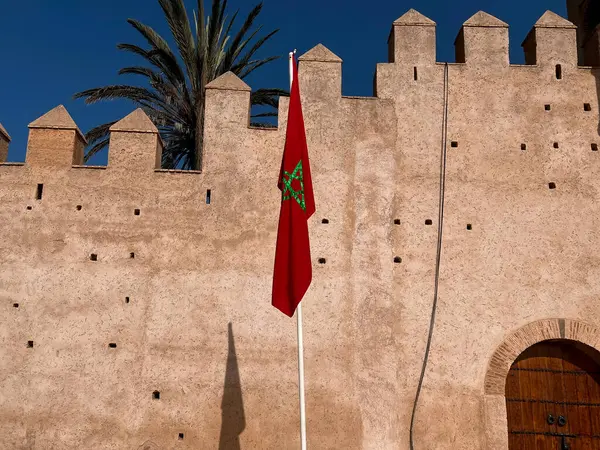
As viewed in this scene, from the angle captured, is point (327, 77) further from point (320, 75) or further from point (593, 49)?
point (593, 49)

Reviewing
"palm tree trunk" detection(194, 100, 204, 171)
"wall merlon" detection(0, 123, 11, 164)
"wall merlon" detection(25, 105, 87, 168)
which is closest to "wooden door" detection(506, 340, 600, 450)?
"wall merlon" detection(25, 105, 87, 168)

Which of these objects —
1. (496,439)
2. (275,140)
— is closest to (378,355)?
(496,439)

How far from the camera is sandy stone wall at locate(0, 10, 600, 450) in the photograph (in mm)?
7660

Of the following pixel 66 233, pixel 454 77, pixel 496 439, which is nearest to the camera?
pixel 496 439

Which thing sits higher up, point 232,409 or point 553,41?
point 553,41

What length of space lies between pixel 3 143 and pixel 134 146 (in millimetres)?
1939

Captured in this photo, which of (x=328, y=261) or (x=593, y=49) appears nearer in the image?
(x=328, y=261)

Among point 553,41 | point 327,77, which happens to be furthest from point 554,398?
point 327,77

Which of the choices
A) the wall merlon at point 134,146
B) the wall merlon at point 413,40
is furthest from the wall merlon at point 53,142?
the wall merlon at point 413,40

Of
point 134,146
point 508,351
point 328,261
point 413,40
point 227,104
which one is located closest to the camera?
point 508,351

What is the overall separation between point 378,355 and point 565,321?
2.36 m

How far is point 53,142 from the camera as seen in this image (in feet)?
28.1

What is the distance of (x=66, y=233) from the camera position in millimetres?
8258

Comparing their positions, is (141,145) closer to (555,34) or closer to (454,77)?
(454,77)
